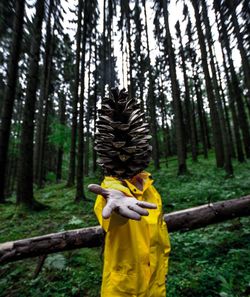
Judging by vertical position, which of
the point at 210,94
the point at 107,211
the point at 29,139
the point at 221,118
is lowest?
the point at 107,211

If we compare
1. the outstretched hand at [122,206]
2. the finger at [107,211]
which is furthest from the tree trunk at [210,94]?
the finger at [107,211]

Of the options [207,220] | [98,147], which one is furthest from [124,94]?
[207,220]

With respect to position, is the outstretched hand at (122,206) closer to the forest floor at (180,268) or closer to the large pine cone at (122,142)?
the large pine cone at (122,142)

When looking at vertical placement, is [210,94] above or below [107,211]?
above

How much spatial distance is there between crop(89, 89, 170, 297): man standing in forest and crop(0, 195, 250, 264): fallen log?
237 cm

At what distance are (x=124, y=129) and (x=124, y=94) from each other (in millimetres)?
446

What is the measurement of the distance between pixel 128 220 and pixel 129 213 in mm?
437

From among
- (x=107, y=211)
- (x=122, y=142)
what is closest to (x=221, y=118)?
(x=122, y=142)

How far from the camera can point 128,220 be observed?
1.51m

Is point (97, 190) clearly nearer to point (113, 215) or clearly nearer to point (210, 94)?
point (113, 215)

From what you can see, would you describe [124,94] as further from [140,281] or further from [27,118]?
[27,118]

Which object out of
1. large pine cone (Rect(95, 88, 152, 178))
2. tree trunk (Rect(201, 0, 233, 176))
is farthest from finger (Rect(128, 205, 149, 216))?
tree trunk (Rect(201, 0, 233, 176))

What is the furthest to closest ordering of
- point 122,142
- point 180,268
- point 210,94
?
point 210,94 → point 180,268 → point 122,142

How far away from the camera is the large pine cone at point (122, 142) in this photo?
5.78 ft
